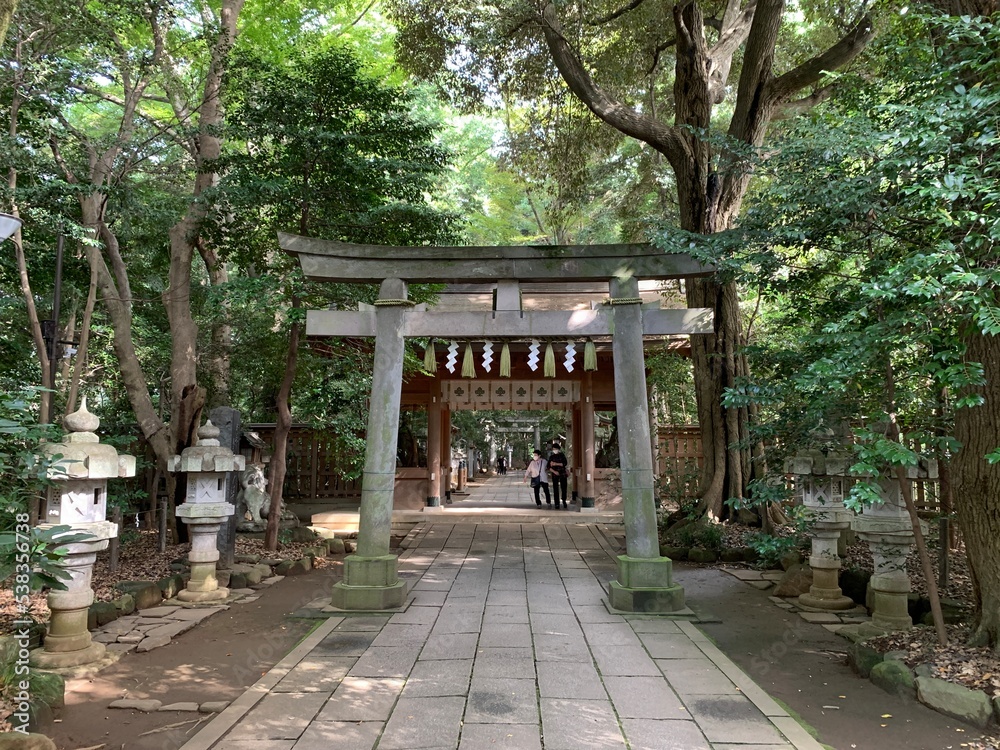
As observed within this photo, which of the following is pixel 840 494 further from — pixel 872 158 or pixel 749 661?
pixel 872 158

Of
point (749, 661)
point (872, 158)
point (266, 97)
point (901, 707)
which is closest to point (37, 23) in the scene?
point (266, 97)

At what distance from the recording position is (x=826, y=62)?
10070mm

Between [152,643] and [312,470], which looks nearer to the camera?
[152,643]

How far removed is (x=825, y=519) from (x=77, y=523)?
22.8ft

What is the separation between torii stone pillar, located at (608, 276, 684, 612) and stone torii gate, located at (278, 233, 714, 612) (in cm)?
1

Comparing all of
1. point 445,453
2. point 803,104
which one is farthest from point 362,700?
point 445,453

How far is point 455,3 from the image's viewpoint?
11.4 m

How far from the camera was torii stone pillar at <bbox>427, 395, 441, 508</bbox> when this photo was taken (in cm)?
1514

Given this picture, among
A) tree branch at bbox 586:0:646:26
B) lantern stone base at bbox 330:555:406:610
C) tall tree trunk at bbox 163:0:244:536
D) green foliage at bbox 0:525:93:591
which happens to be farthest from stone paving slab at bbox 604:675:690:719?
tree branch at bbox 586:0:646:26

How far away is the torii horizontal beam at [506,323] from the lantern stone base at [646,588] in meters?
2.48

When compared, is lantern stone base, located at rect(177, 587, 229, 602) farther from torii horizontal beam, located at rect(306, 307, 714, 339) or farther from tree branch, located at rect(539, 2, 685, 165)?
tree branch, located at rect(539, 2, 685, 165)

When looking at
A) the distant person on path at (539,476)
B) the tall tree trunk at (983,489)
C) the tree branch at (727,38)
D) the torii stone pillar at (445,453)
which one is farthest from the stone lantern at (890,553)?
the torii stone pillar at (445,453)

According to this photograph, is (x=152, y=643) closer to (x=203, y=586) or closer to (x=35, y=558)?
(x=203, y=586)

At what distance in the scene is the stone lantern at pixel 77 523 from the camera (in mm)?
4941
